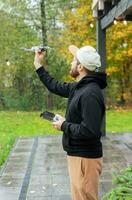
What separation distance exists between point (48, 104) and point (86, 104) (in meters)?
14.4

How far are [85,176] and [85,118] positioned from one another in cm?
39

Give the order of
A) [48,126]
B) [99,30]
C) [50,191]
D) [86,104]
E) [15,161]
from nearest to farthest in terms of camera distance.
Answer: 1. [86,104]
2. [50,191]
3. [15,161]
4. [99,30]
5. [48,126]

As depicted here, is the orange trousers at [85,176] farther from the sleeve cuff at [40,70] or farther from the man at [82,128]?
the sleeve cuff at [40,70]

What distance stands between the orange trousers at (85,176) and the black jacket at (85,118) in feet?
0.13

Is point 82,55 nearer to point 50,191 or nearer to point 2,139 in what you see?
point 50,191

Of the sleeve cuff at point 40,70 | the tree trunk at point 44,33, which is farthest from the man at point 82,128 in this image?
the tree trunk at point 44,33

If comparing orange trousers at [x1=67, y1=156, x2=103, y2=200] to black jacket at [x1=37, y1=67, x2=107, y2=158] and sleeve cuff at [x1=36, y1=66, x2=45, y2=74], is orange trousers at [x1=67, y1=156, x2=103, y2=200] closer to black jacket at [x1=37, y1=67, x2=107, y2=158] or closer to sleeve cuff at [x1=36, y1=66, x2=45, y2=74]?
black jacket at [x1=37, y1=67, x2=107, y2=158]

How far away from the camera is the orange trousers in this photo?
10.5 ft

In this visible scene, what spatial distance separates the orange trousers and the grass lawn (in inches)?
210

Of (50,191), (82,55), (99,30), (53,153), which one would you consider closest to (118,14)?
(99,30)

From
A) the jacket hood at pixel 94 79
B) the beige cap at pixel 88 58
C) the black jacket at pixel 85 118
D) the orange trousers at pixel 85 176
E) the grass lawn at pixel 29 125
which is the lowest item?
the grass lawn at pixel 29 125

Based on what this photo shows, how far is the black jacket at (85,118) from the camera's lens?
3.09 metres

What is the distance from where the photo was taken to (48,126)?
12570 millimetres

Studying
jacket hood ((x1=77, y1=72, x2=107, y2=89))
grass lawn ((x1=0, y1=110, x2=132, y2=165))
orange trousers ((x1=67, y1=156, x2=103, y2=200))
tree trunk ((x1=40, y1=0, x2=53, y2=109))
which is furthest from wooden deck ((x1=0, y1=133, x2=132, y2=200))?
tree trunk ((x1=40, y1=0, x2=53, y2=109))
